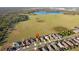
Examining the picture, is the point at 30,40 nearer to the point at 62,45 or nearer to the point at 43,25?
the point at 43,25

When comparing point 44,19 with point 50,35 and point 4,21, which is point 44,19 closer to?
point 50,35

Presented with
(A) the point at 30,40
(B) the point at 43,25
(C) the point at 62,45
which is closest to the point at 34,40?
(A) the point at 30,40

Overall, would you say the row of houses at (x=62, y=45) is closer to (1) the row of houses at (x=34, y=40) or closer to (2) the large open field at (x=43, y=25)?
(1) the row of houses at (x=34, y=40)

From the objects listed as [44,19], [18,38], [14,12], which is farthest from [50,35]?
[14,12]

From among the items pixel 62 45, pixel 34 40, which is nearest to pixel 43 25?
pixel 34 40

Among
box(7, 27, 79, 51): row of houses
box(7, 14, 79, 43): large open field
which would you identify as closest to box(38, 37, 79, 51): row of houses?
box(7, 27, 79, 51): row of houses

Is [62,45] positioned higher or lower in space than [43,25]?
lower
